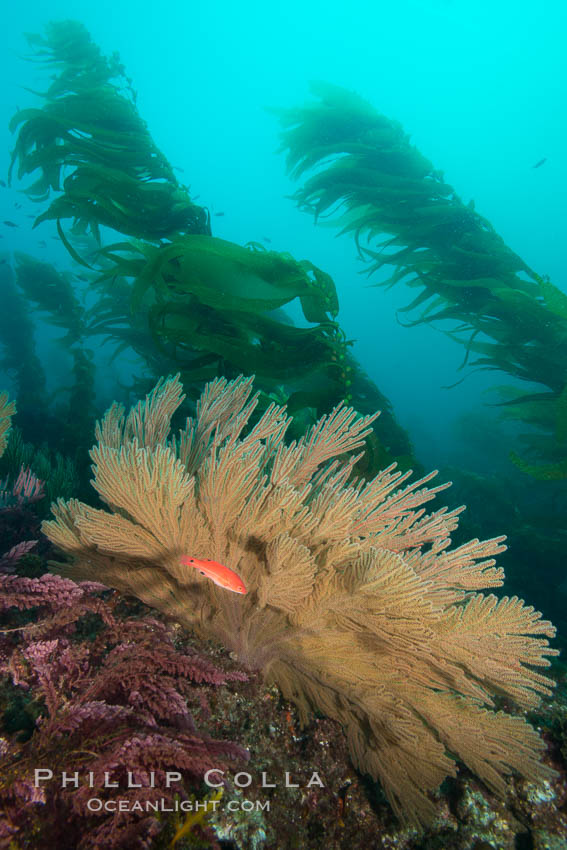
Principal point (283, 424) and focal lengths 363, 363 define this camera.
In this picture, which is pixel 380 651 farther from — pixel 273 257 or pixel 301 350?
pixel 273 257

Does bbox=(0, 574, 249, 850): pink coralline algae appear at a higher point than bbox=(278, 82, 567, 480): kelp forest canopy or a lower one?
lower

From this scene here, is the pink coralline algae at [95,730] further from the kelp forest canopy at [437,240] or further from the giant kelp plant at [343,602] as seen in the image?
the kelp forest canopy at [437,240]

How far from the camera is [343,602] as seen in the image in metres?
1.62

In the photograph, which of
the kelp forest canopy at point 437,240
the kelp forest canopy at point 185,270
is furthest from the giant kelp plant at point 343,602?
the kelp forest canopy at point 437,240

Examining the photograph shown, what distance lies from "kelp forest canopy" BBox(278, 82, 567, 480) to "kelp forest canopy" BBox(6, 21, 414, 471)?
1468mm

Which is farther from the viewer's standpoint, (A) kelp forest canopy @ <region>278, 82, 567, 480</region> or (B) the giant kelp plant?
(A) kelp forest canopy @ <region>278, 82, 567, 480</region>

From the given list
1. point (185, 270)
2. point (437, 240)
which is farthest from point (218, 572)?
point (437, 240)

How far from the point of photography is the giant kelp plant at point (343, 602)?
162 centimetres

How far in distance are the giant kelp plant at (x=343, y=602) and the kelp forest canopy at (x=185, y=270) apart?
1.45 meters

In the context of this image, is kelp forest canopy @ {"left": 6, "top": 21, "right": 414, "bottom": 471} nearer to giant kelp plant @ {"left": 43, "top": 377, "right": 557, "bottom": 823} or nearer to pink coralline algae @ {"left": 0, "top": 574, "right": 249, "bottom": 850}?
giant kelp plant @ {"left": 43, "top": 377, "right": 557, "bottom": 823}

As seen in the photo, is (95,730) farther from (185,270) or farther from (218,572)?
(185,270)

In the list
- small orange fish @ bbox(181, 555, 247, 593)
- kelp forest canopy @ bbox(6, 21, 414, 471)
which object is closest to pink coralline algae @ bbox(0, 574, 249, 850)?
small orange fish @ bbox(181, 555, 247, 593)

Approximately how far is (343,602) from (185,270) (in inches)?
107

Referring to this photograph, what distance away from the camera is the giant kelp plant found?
162cm
